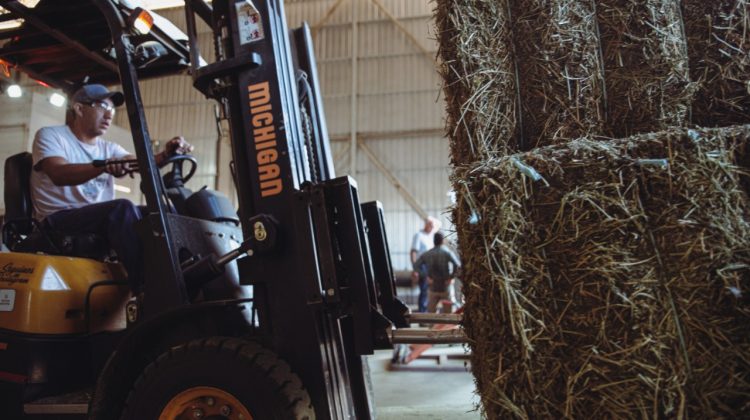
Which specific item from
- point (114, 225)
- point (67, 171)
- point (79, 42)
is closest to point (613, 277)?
point (114, 225)

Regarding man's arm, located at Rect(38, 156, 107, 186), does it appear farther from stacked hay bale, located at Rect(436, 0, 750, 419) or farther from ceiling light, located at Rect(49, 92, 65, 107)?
stacked hay bale, located at Rect(436, 0, 750, 419)

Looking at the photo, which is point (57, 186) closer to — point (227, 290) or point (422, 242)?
point (227, 290)

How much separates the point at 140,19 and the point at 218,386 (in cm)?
210

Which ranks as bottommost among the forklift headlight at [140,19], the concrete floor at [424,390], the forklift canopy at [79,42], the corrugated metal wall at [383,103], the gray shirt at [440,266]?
the concrete floor at [424,390]

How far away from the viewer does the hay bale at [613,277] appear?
2.01 m

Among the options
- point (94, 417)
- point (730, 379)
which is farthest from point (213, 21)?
point (730, 379)

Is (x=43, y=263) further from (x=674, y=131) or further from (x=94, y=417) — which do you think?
(x=674, y=131)

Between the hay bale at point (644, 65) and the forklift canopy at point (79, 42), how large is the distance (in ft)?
8.38

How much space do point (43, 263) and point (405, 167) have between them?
15833 mm

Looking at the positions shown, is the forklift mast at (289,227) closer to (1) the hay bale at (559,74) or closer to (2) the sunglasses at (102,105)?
(1) the hay bale at (559,74)

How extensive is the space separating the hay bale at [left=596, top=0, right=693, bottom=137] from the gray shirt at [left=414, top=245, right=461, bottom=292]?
7863 mm

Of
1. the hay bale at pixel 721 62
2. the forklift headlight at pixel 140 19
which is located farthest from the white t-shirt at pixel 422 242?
the hay bale at pixel 721 62

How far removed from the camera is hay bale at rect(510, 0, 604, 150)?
260 centimetres

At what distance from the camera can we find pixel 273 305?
111 inches
